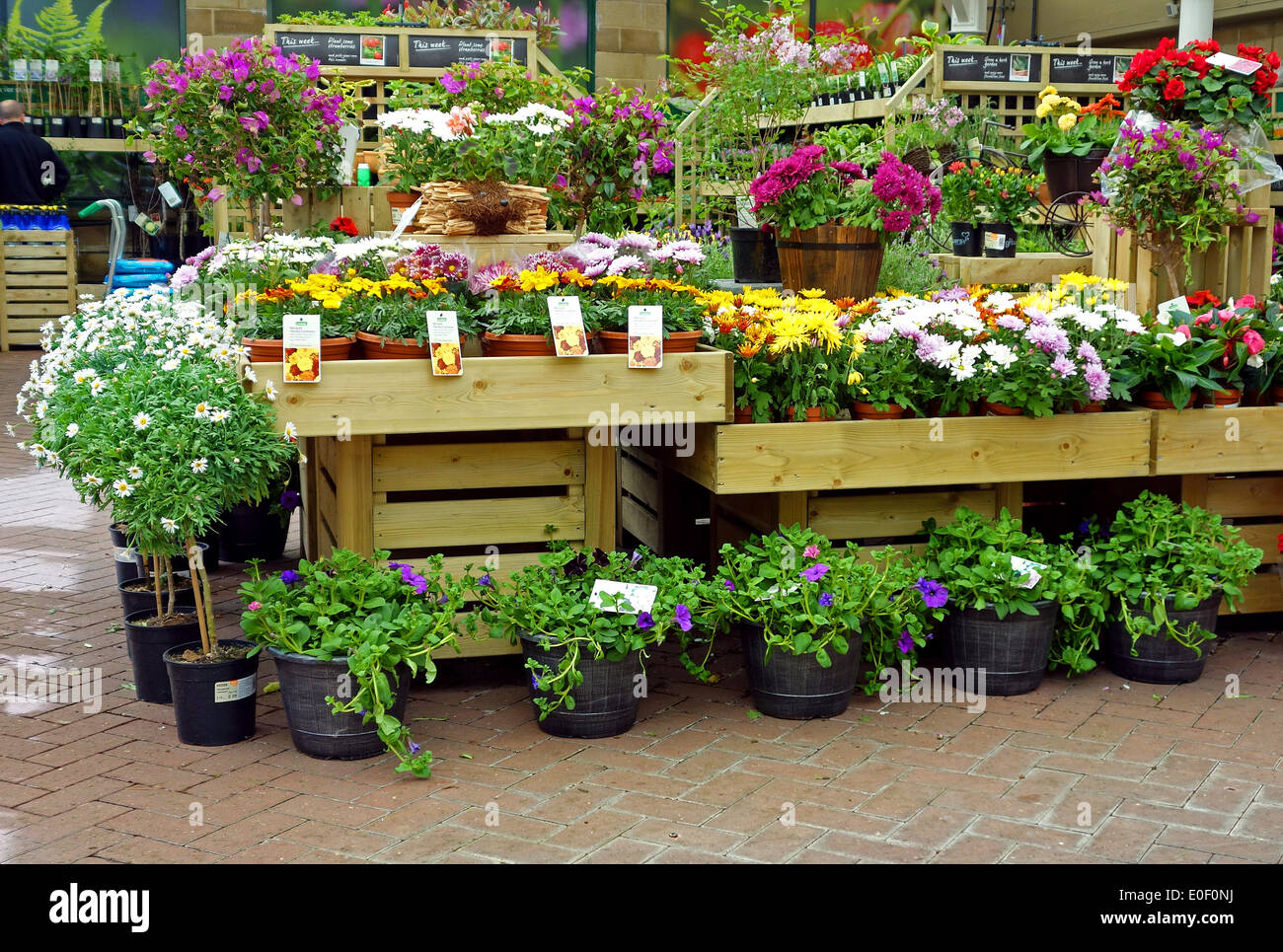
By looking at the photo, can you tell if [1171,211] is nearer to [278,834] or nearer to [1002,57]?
[278,834]

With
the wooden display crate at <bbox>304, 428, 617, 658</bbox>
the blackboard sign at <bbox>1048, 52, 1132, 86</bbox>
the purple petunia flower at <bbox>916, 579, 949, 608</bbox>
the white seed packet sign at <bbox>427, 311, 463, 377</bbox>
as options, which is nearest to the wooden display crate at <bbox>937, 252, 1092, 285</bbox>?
the purple petunia flower at <bbox>916, 579, 949, 608</bbox>

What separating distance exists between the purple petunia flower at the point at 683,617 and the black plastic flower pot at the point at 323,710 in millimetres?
796

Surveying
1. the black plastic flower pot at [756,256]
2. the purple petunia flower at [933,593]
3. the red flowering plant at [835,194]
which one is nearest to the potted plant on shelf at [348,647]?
the purple petunia flower at [933,593]

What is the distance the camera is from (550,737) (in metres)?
3.88

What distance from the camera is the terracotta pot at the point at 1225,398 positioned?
4531 mm

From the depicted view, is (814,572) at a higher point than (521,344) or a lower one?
lower

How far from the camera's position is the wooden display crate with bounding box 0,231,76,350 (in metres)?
12.4

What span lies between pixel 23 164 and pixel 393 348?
33.4 feet

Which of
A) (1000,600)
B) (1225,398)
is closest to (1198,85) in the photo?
(1225,398)

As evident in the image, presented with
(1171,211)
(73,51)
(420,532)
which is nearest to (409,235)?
(420,532)

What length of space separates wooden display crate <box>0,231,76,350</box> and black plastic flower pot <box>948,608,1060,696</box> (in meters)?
10.6

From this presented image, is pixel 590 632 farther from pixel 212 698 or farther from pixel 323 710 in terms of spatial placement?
pixel 212 698

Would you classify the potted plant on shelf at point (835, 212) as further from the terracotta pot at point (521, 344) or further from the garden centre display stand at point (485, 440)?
the terracotta pot at point (521, 344)

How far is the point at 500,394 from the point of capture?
3.99 metres
